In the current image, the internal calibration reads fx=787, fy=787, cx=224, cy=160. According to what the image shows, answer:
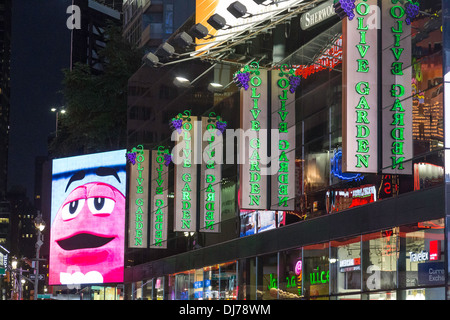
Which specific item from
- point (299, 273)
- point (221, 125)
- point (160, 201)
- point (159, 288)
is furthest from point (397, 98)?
point (159, 288)

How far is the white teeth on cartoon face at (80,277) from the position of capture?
191ft

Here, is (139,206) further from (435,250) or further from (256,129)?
(435,250)

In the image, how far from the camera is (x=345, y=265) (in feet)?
68.7

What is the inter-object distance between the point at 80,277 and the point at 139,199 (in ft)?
A: 70.3

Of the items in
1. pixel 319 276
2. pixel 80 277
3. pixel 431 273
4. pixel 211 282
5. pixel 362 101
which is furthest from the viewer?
pixel 80 277

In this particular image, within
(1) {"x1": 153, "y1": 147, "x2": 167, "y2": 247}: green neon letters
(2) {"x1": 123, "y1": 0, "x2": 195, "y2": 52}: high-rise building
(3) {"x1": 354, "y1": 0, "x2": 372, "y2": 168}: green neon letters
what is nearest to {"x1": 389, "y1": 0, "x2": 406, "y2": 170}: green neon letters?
(3) {"x1": 354, "y1": 0, "x2": 372, "y2": 168}: green neon letters

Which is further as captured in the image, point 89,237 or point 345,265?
point 89,237

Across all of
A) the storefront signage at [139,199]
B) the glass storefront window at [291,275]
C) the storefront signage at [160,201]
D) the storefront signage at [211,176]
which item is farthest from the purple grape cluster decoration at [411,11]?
the storefront signage at [139,199]

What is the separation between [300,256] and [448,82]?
9.08 m

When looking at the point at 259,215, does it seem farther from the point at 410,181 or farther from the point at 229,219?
the point at 410,181

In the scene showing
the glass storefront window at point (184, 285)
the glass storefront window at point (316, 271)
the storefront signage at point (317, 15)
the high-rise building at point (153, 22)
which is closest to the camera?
the glass storefront window at point (316, 271)

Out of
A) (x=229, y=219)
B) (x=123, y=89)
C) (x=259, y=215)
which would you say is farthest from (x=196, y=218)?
(x=123, y=89)

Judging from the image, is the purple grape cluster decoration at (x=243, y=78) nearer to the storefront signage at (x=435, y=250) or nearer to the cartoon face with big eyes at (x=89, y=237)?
the storefront signage at (x=435, y=250)

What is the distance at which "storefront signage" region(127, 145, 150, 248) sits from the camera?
40.5 meters
